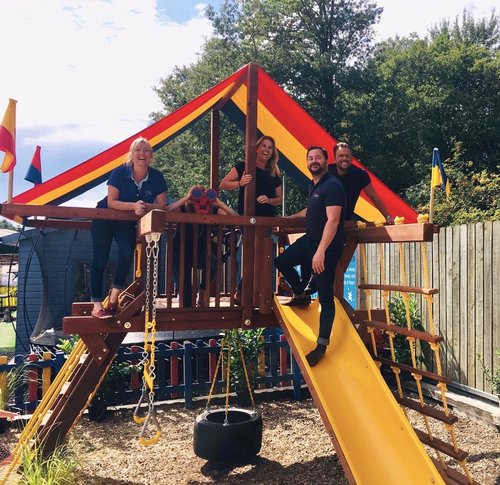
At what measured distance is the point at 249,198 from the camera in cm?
462

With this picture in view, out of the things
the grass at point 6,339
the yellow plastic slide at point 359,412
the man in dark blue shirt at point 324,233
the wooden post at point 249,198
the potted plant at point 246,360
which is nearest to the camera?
the yellow plastic slide at point 359,412

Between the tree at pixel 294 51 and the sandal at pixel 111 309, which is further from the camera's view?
the tree at pixel 294 51

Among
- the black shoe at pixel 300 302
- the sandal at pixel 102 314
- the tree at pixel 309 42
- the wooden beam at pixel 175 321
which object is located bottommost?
the wooden beam at pixel 175 321

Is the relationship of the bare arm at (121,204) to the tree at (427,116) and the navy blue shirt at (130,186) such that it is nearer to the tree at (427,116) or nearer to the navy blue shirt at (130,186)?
the navy blue shirt at (130,186)

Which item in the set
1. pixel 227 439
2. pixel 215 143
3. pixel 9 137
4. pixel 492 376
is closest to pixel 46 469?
pixel 227 439

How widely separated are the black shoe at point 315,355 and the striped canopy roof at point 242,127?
2.04 meters

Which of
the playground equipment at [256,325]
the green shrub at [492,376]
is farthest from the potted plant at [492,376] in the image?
the playground equipment at [256,325]

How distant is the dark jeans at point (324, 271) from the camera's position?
13.6 feet

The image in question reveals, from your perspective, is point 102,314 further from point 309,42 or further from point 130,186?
point 309,42

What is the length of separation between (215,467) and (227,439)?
437 millimetres

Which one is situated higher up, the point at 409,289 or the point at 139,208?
the point at 139,208

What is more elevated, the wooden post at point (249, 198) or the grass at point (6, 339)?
the wooden post at point (249, 198)

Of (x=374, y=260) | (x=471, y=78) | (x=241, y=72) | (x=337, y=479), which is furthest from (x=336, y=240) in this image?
(x=471, y=78)

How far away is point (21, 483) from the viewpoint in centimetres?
416
